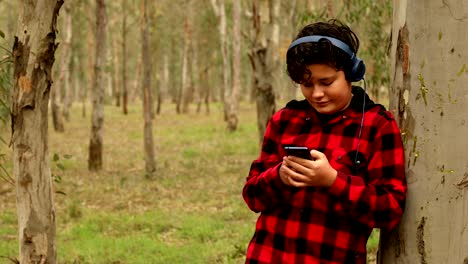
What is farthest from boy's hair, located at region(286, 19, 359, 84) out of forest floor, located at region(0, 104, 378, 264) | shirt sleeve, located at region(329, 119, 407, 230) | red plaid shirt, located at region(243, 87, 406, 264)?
forest floor, located at region(0, 104, 378, 264)

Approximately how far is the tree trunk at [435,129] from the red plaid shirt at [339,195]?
82 millimetres

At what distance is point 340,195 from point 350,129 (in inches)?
10.5

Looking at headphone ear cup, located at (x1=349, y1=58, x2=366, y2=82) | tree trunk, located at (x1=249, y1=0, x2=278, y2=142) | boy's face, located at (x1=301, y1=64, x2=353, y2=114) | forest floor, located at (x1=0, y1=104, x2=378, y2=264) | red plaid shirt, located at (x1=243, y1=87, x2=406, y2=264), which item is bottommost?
forest floor, located at (x1=0, y1=104, x2=378, y2=264)

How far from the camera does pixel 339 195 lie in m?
1.92

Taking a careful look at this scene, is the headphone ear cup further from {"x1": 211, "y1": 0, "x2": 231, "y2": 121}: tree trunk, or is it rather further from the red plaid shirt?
{"x1": 211, "y1": 0, "x2": 231, "y2": 121}: tree trunk

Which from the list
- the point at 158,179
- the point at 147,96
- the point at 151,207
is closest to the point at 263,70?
the point at 147,96

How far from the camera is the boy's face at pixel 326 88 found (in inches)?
79.8

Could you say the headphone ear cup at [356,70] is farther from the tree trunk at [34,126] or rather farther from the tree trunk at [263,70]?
the tree trunk at [263,70]

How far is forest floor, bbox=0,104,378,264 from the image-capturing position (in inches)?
231

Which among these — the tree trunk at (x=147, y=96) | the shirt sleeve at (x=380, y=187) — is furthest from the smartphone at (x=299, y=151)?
the tree trunk at (x=147, y=96)

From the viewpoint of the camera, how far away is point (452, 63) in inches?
78.2

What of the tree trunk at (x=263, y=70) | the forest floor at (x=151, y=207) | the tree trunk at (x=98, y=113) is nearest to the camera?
the forest floor at (x=151, y=207)

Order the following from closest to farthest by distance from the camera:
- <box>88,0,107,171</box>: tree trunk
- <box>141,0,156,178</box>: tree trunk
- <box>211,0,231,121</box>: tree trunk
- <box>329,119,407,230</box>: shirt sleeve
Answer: <box>329,119,407,230</box>: shirt sleeve, <box>141,0,156,178</box>: tree trunk, <box>88,0,107,171</box>: tree trunk, <box>211,0,231,121</box>: tree trunk

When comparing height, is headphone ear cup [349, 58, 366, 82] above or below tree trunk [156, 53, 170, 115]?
below
